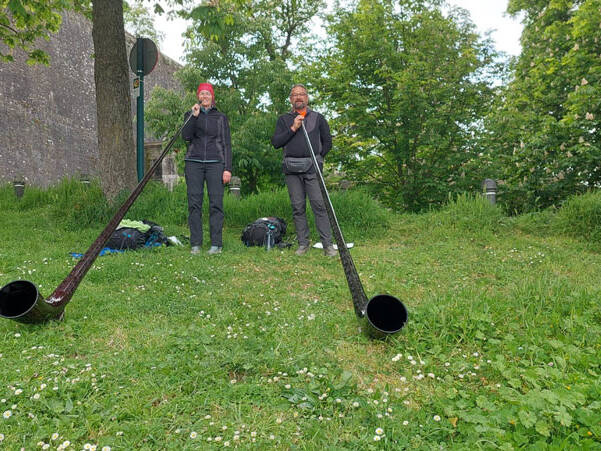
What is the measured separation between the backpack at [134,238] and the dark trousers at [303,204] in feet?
6.27

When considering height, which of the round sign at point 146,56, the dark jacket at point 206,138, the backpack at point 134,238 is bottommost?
the backpack at point 134,238

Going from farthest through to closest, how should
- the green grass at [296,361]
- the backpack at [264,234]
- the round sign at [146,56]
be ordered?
the round sign at [146,56]
the backpack at [264,234]
the green grass at [296,361]

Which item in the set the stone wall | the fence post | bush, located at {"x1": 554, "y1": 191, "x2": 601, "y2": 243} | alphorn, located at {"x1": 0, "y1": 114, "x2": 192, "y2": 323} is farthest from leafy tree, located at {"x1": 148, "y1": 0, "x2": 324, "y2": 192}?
alphorn, located at {"x1": 0, "y1": 114, "x2": 192, "y2": 323}

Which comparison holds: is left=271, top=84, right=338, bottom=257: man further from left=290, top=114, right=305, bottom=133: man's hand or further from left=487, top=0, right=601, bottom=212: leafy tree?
left=487, top=0, right=601, bottom=212: leafy tree

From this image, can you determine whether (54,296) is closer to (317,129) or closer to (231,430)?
(231,430)

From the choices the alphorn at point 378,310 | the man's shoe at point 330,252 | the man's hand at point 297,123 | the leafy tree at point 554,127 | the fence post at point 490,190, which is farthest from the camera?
the leafy tree at point 554,127

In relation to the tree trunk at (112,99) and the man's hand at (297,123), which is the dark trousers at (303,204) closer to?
the man's hand at (297,123)

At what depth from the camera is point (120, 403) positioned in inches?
84.6

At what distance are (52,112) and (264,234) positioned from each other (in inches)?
575

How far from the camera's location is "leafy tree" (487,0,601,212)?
8430 millimetres

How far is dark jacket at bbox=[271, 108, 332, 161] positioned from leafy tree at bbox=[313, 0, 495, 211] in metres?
3.61

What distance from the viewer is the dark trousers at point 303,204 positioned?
566 centimetres

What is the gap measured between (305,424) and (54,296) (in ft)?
6.93

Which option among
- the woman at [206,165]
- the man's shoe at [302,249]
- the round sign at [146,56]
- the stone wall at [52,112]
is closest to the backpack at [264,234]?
the man's shoe at [302,249]
